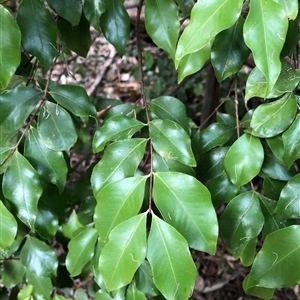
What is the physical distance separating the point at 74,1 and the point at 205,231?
39 centimetres

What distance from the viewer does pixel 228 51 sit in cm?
62

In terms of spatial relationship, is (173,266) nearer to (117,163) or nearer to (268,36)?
(117,163)

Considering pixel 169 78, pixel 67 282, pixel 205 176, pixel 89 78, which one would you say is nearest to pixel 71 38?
pixel 205 176

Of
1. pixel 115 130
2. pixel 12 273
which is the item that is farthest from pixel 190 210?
pixel 12 273

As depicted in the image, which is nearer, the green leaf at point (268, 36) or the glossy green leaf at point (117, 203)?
the green leaf at point (268, 36)

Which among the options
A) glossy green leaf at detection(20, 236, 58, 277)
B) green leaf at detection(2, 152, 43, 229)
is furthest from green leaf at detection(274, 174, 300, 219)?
glossy green leaf at detection(20, 236, 58, 277)

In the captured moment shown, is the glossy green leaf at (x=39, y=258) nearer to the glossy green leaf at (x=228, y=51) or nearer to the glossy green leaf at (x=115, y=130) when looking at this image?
the glossy green leaf at (x=115, y=130)

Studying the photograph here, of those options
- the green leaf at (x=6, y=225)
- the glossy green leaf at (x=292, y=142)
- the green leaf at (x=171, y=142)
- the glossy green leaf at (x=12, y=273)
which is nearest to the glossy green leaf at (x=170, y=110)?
the green leaf at (x=171, y=142)

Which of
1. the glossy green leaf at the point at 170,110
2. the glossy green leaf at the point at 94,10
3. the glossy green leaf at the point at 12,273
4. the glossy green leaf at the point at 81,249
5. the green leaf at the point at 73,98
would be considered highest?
the glossy green leaf at the point at 94,10

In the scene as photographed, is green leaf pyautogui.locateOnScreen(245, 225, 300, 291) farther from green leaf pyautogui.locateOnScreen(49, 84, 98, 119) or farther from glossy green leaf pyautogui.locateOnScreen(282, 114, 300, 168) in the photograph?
green leaf pyautogui.locateOnScreen(49, 84, 98, 119)

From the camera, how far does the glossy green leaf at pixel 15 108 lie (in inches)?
25.5

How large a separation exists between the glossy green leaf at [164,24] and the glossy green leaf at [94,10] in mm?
71

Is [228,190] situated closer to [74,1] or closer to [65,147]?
[65,147]

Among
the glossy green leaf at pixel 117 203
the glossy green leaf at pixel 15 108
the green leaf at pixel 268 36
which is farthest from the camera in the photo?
the glossy green leaf at pixel 15 108
